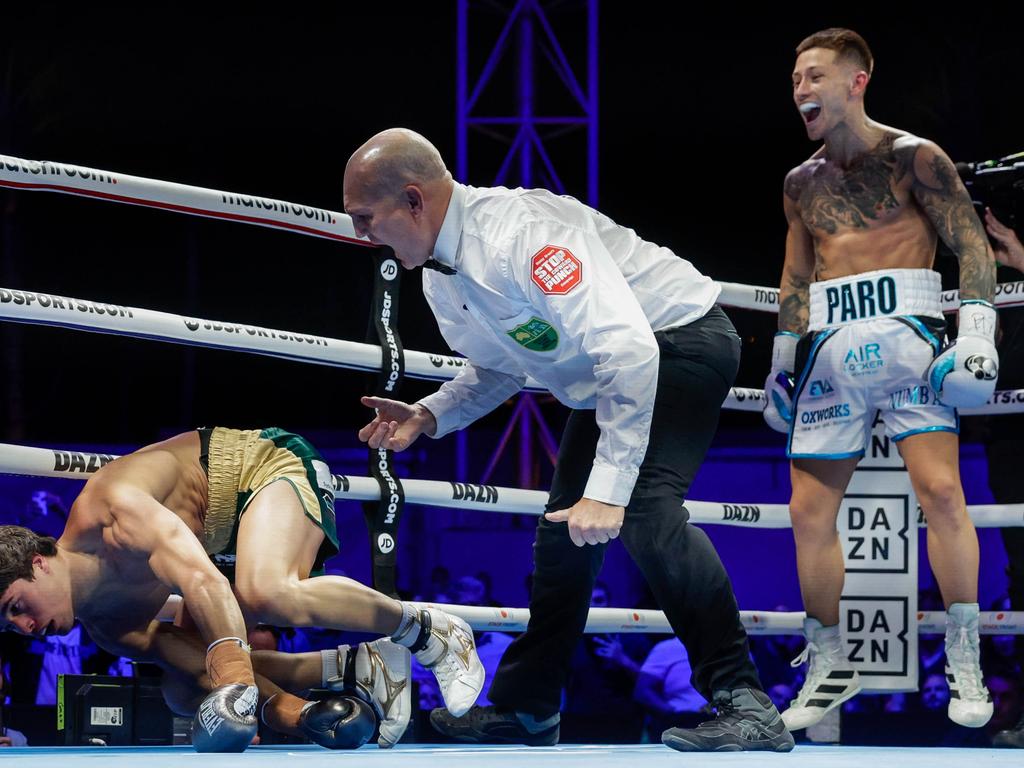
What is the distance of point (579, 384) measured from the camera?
220 centimetres

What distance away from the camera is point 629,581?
7.86m

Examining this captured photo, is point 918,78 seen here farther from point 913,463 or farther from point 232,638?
point 232,638

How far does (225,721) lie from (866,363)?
1.48m

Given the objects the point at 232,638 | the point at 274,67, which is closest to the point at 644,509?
the point at 232,638

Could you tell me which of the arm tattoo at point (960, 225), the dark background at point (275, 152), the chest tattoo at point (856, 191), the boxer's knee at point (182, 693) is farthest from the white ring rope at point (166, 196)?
the dark background at point (275, 152)

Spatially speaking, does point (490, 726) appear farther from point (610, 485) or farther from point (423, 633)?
point (610, 485)

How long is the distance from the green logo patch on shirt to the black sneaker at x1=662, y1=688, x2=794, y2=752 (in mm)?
619

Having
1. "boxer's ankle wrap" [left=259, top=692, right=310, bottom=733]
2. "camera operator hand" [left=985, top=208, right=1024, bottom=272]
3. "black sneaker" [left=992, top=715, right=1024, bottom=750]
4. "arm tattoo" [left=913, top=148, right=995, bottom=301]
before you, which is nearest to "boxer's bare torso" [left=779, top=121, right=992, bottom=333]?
"arm tattoo" [left=913, top=148, right=995, bottom=301]

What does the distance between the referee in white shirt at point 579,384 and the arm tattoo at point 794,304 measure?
540mm

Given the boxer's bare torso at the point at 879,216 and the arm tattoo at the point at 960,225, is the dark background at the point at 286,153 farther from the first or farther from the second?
the arm tattoo at the point at 960,225

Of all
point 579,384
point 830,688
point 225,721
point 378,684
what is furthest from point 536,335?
point 830,688

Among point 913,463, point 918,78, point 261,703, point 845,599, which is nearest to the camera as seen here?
point 261,703

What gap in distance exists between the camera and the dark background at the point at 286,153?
8992 millimetres

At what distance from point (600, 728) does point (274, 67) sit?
21.2 feet
